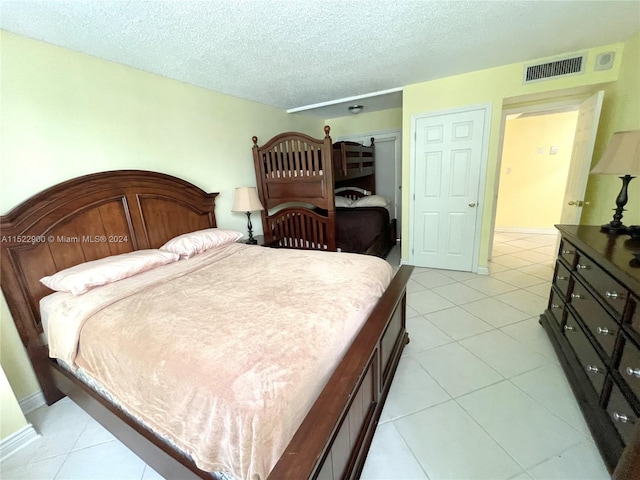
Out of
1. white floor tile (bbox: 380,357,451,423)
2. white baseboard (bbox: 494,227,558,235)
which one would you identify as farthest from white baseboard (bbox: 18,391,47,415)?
white baseboard (bbox: 494,227,558,235)

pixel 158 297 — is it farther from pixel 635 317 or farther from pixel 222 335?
pixel 635 317

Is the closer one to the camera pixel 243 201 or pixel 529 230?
pixel 243 201

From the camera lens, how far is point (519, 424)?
1393mm

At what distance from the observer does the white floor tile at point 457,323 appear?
2156mm

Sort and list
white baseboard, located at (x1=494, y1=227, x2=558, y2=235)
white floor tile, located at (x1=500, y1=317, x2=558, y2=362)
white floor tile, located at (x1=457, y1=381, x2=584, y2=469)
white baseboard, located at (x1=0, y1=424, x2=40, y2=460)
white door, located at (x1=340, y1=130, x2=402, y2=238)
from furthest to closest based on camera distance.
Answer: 1. white baseboard, located at (x1=494, y1=227, x2=558, y2=235)
2. white door, located at (x1=340, y1=130, x2=402, y2=238)
3. white floor tile, located at (x1=500, y1=317, x2=558, y2=362)
4. white baseboard, located at (x1=0, y1=424, x2=40, y2=460)
5. white floor tile, located at (x1=457, y1=381, x2=584, y2=469)

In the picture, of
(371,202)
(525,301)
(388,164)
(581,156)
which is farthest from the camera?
(388,164)

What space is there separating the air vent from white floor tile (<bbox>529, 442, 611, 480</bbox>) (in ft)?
9.74

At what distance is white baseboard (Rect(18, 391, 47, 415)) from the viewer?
163 cm

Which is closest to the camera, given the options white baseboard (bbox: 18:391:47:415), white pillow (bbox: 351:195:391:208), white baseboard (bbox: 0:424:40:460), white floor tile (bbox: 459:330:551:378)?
white baseboard (bbox: 0:424:40:460)

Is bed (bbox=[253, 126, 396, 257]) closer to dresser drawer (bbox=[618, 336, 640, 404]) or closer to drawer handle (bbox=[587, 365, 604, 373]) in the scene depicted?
drawer handle (bbox=[587, 365, 604, 373])

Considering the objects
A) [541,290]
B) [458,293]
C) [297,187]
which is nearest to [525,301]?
[541,290]

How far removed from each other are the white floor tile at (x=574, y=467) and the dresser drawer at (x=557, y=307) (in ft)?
2.76

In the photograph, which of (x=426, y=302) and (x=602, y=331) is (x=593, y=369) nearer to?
(x=602, y=331)

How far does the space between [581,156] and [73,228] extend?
4.52m
